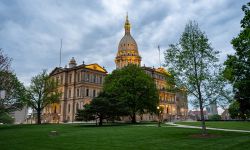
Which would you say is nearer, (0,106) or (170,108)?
(0,106)

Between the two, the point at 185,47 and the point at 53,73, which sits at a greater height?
the point at 53,73

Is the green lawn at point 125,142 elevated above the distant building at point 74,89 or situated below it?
below

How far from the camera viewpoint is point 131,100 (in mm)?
59188

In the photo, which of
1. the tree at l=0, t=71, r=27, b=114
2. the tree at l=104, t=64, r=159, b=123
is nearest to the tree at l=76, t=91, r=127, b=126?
the tree at l=104, t=64, r=159, b=123

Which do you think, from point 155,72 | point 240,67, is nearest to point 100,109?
point 240,67

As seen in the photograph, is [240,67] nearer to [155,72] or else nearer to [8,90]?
[8,90]

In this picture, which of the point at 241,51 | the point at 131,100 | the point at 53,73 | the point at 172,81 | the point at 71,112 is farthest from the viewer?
the point at 53,73

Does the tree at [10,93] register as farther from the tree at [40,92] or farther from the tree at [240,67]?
the tree at [240,67]

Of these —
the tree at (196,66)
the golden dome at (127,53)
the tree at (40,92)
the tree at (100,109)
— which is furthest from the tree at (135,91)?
the golden dome at (127,53)

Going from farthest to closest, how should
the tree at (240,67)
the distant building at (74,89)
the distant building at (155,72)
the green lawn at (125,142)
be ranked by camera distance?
the distant building at (155,72) → the distant building at (74,89) → the tree at (240,67) → the green lawn at (125,142)

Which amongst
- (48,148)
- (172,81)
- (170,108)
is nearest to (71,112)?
(170,108)

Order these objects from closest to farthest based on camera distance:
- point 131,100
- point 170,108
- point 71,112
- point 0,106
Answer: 1. point 0,106
2. point 131,100
3. point 71,112
4. point 170,108

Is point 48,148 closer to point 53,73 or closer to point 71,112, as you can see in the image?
point 71,112

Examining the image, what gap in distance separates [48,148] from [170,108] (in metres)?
109
